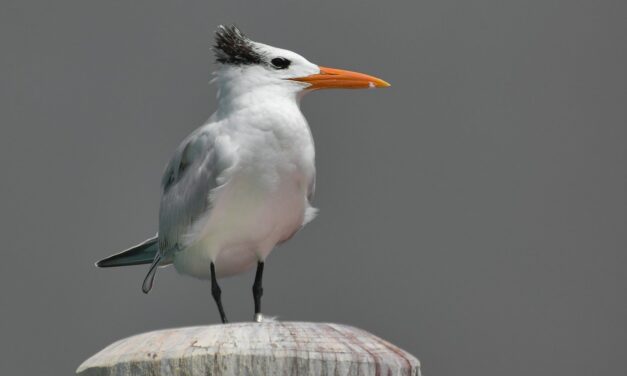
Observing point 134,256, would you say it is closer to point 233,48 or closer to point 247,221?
point 247,221

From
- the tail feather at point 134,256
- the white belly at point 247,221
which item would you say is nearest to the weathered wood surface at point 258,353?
the white belly at point 247,221

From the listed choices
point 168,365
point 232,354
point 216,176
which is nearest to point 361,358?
point 232,354

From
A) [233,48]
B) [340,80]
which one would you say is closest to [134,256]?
[233,48]

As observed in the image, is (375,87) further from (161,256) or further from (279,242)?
(161,256)

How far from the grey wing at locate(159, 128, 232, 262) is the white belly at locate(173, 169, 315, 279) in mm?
51

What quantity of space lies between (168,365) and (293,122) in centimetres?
134

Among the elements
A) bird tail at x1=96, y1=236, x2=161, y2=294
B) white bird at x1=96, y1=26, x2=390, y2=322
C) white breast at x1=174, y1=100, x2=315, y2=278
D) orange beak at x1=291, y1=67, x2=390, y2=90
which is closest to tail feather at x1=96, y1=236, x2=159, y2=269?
bird tail at x1=96, y1=236, x2=161, y2=294

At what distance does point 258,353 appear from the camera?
106 inches

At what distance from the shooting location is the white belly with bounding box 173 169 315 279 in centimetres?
370

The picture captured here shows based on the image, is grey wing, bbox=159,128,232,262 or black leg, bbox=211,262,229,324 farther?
black leg, bbox=211,262,229,324

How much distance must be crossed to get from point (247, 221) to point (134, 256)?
808 mm

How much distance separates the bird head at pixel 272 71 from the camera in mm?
3852

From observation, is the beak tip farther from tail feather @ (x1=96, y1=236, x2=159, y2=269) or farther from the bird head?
tail feather @ (x1=96, y1=236, x2=159, y2=269)

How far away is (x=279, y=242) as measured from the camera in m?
4.00
